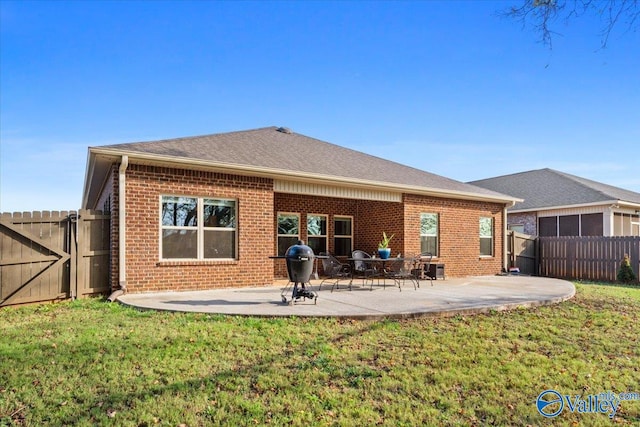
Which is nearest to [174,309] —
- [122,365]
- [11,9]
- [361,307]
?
[122,365]

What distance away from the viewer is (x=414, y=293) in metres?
9.60

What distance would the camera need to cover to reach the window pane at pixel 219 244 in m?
9.99

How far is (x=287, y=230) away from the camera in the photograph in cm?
1378

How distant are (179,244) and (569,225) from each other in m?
18.0

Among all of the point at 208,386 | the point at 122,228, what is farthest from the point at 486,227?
the point at 208,386

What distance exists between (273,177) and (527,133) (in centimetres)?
1030

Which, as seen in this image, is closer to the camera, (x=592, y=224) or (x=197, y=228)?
(x=197, y=228)

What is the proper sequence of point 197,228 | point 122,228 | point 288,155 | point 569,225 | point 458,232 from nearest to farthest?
point 122,228, point 197,228, point 288,155, point 458,232, point 569,225

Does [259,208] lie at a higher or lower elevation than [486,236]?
higher

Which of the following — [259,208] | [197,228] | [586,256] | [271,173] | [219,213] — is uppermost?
[271,173]

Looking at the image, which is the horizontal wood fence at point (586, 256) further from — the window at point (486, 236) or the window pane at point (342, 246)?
the window pane at point (342, 246)

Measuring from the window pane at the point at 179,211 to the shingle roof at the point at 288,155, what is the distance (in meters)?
1.01

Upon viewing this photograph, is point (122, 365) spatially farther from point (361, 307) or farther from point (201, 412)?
point (361, 307)
